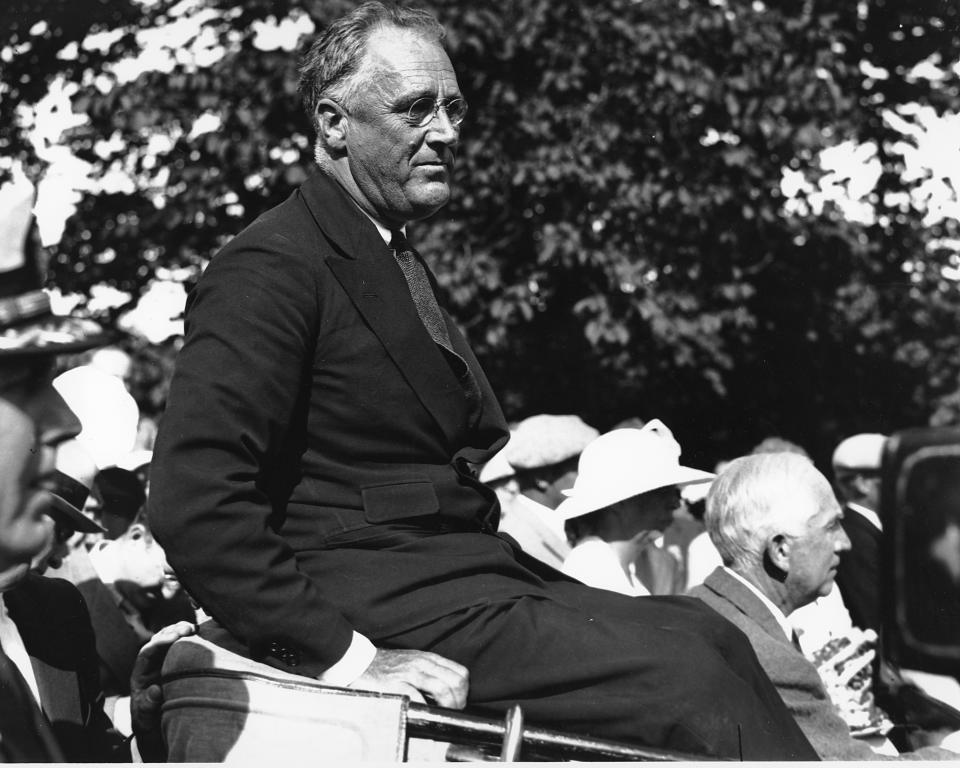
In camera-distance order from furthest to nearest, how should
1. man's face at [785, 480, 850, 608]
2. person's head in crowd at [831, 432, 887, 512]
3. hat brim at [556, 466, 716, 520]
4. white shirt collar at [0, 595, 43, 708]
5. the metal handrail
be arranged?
person's head in crowd at [831, 432, 887, 512], hat brim at [556, 466, 716, 520], man's face at [785, 480, 850, 608], white shirt collar at [0, 595, 43, 708], the metal handrail

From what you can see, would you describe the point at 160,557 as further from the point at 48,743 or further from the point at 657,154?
the point at 657,154

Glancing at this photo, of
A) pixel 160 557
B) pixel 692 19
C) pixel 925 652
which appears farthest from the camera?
pixel 692 19

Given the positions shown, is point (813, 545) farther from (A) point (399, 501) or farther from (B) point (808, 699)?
(A) point (399, 501)

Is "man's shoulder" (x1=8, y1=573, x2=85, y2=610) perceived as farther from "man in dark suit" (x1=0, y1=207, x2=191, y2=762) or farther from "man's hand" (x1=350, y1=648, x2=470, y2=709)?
"man's hand" (x1=350, y1=648, x2=470, y2=709)

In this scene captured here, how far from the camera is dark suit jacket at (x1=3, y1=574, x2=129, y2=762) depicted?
9.31 feet

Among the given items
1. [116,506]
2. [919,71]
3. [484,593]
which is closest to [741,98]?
[919,71]

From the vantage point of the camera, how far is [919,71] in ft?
31.7

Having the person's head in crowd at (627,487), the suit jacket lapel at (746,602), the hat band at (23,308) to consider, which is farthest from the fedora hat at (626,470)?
the hat band at (23,308)

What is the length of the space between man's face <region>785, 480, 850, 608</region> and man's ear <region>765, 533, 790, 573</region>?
13 mm

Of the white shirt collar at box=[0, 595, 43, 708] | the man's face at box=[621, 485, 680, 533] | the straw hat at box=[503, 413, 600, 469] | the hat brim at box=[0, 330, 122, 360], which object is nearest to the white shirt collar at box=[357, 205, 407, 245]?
the hat brim at box=[0, 330, 122, 360]

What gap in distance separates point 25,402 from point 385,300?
99cm

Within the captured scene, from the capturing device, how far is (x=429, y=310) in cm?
268

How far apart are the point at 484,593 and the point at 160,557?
78.7 inches

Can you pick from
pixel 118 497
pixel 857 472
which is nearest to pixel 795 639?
pixel 118 497
